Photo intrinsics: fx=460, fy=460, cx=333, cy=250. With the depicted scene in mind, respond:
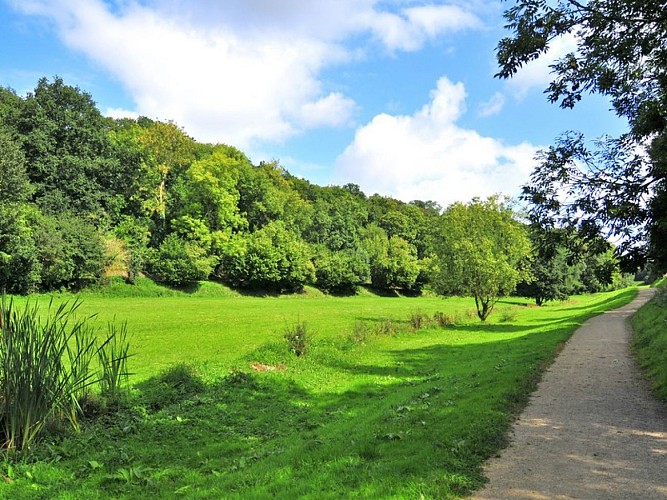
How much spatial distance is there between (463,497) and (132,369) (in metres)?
12.0

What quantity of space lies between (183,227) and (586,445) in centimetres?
6053

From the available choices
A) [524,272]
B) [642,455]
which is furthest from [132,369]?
[524,272]

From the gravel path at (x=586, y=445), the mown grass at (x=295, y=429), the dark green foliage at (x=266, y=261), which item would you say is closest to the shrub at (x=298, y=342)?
the mown grass at (x=295, y=429)

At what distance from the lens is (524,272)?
102 ft

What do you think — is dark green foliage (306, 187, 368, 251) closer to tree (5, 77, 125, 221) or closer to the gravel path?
tree (5, 77, 125, 221)

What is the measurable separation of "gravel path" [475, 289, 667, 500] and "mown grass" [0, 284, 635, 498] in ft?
1.13

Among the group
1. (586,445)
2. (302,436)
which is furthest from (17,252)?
(586,445)

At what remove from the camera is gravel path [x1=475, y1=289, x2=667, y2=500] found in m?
4.64

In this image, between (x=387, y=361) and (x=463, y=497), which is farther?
(x=387, y=361)

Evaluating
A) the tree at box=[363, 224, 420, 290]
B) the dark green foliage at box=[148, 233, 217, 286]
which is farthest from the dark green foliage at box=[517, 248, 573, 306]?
the dark green foliage at box=[148, 233, 217, 286]

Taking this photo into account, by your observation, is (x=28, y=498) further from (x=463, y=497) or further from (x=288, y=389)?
(x=288, y=389)

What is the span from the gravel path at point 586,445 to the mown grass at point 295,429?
1.13ft

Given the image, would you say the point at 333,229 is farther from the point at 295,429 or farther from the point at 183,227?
the point at 295,429

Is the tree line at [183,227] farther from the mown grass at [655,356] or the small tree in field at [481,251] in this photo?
the mown grass at [655,356]
